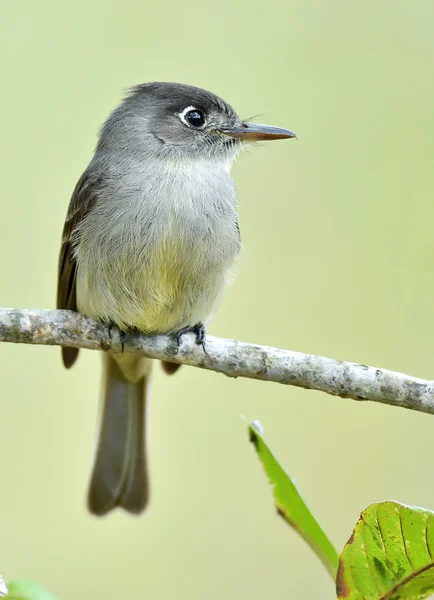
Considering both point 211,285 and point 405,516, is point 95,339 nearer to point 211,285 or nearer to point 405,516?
point 211,285

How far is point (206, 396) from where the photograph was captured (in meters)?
5.65

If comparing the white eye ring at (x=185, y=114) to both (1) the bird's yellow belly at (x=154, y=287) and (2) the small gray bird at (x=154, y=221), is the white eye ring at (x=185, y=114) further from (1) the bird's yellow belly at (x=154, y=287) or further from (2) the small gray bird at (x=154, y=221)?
(1) the bird's yellow belly at (x=154, y=287)

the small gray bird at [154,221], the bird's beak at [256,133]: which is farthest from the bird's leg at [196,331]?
the bird's beak at [256,133]

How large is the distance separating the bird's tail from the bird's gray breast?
727 millimetres

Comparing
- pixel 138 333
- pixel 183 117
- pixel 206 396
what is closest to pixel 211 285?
pixel 138 333

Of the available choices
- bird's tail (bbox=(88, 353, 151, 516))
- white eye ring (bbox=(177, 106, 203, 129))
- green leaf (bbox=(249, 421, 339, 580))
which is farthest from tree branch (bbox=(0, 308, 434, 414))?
white eye ring (bbox=(177, 106, 203, 129))

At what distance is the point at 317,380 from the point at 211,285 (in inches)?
38.0

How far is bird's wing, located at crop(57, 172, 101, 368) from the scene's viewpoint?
12.6 feet

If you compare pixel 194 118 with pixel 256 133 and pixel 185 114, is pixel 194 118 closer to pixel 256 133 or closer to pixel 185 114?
pixel 185 114

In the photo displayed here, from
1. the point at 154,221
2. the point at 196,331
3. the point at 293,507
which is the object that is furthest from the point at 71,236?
the point at 293,507

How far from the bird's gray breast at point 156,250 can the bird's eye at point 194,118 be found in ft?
1.15

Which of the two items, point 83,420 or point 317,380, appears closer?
point 317,380

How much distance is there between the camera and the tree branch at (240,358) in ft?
9.23

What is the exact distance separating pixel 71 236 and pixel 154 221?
53 centimetres
